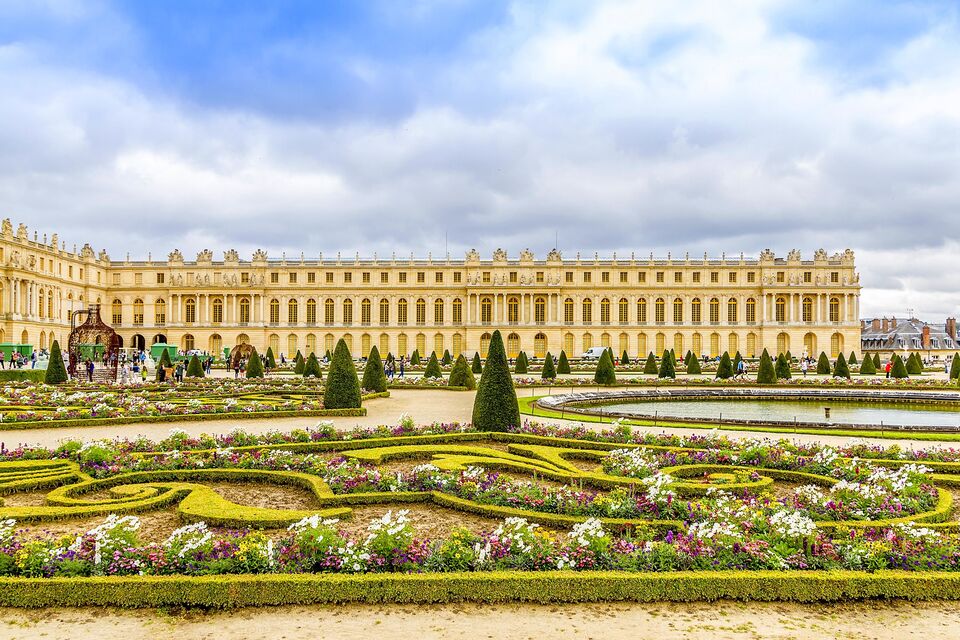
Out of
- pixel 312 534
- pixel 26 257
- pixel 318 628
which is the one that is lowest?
pixel 318 628

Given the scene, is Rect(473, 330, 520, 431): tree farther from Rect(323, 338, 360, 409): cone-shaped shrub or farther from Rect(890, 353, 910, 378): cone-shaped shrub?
Rect(890, 353, 910, 378): cone-shaped shrub

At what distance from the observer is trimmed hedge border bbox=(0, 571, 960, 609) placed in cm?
529

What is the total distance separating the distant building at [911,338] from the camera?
208 ft

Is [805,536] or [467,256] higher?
[467,256]

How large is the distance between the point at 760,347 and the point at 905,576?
2275 inches

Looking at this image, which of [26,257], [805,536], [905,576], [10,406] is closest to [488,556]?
[805,536]

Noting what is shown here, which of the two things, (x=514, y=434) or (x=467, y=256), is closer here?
(x=514, y=434)

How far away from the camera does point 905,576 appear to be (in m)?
5.50

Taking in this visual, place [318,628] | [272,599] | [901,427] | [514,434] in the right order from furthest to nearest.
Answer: [901,427]
[514,434]
[272,599]
[318,628]

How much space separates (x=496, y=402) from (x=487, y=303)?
47.5 meters

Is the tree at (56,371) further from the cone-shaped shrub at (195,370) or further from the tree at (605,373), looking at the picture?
the tree at (605,373)

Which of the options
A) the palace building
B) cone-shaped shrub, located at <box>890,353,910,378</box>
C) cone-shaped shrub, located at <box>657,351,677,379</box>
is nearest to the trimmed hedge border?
cone-shaped shrub, located at <box>657,351,677,379</box>

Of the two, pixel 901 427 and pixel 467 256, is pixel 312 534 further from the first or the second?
pixel 467 256

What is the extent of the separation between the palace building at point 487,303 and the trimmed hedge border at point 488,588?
53863 mm
